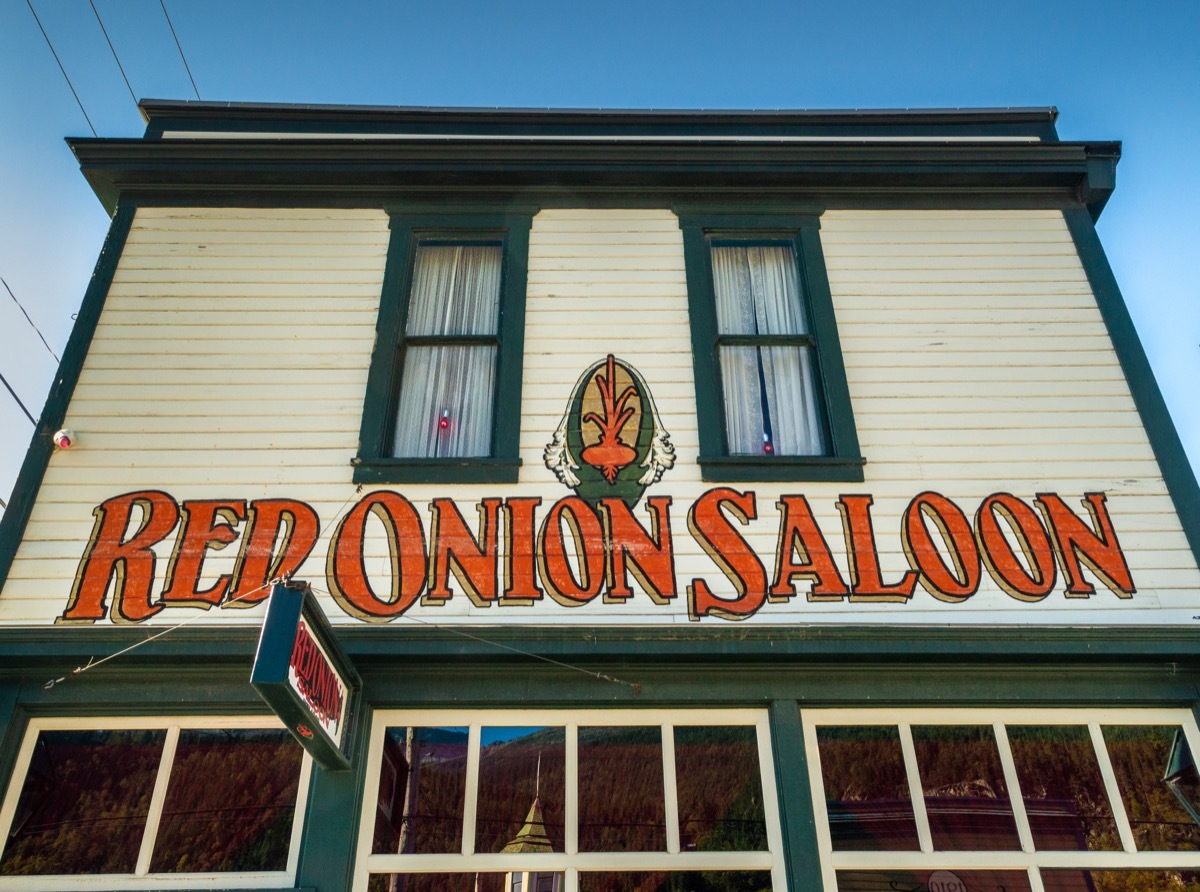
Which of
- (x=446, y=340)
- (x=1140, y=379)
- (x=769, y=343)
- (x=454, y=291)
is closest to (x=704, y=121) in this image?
(x=769, y=343)

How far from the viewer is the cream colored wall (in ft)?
19.4

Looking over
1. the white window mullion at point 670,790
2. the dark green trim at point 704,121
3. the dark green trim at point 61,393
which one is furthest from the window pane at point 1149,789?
the dark green trim at point 61,393

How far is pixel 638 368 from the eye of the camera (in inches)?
267

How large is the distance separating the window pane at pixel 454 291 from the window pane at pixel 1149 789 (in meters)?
4.94

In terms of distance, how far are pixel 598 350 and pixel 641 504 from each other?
1.32m

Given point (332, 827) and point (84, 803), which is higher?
point (84, 803)

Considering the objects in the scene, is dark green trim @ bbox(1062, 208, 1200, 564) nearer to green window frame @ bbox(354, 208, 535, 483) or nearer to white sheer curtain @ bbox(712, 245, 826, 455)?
white sheer curtain @ bbox(712, 245, 826, 455)

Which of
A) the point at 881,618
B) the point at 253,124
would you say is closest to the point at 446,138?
the point at 253,124

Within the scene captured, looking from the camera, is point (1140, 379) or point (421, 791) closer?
point (421, 791)

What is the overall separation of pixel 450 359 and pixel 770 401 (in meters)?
2.39

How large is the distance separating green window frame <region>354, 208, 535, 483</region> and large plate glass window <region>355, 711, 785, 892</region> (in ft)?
5.27

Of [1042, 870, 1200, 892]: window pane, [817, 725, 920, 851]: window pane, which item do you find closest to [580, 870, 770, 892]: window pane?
[817, 725, 920, 851]: window pane

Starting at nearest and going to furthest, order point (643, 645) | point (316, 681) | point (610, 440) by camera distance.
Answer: point (316, 681) < point (643, 645) < point (610, 440)

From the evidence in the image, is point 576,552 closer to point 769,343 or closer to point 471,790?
point 471,790
